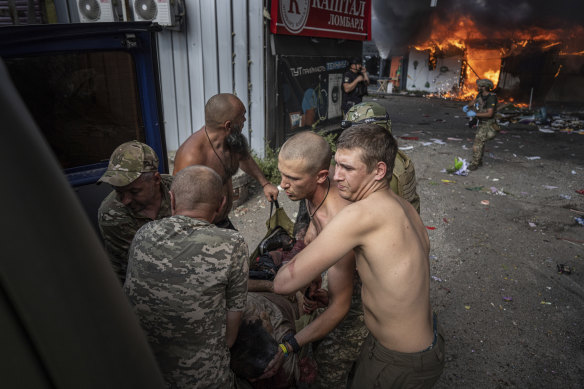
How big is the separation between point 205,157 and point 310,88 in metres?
4.90

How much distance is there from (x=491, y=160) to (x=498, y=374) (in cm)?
727

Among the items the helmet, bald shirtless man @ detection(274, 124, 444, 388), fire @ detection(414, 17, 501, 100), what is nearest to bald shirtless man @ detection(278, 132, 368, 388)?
bald shirtless man @ detection(274, 124, 444, 388)

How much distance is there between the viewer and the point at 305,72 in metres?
7.69

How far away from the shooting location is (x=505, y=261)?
4.79m

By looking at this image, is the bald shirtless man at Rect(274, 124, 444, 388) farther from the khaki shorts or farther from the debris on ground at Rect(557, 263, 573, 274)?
the debris on ground at Rect(557, 263, 573, 274)

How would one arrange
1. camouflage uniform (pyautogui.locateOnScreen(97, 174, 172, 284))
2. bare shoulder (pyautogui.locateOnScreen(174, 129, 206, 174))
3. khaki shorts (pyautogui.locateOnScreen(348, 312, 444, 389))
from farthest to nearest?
bare shoulder (pyautogui.locateOnScreen(174, 129, 206, 174)) → camouflage uniform (pyautogui.locateOnScreen(97, 174, 172, 284)) → khaki shorts (pyautogui.locateOnScreen(348, 312, 444, 389))

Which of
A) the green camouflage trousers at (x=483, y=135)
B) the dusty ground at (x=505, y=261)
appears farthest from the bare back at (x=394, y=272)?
the green camouflage trousers at (x=483, y=135)

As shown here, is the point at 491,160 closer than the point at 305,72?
No

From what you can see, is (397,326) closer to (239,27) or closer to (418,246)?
(418,246)

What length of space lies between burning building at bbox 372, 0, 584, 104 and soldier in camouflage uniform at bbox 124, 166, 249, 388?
72.7 ft

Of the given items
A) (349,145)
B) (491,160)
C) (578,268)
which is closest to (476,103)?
(491,160)

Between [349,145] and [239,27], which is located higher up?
[239,27]

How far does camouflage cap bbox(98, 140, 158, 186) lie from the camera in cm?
249

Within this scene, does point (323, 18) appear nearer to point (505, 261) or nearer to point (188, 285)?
point (505, 261)
